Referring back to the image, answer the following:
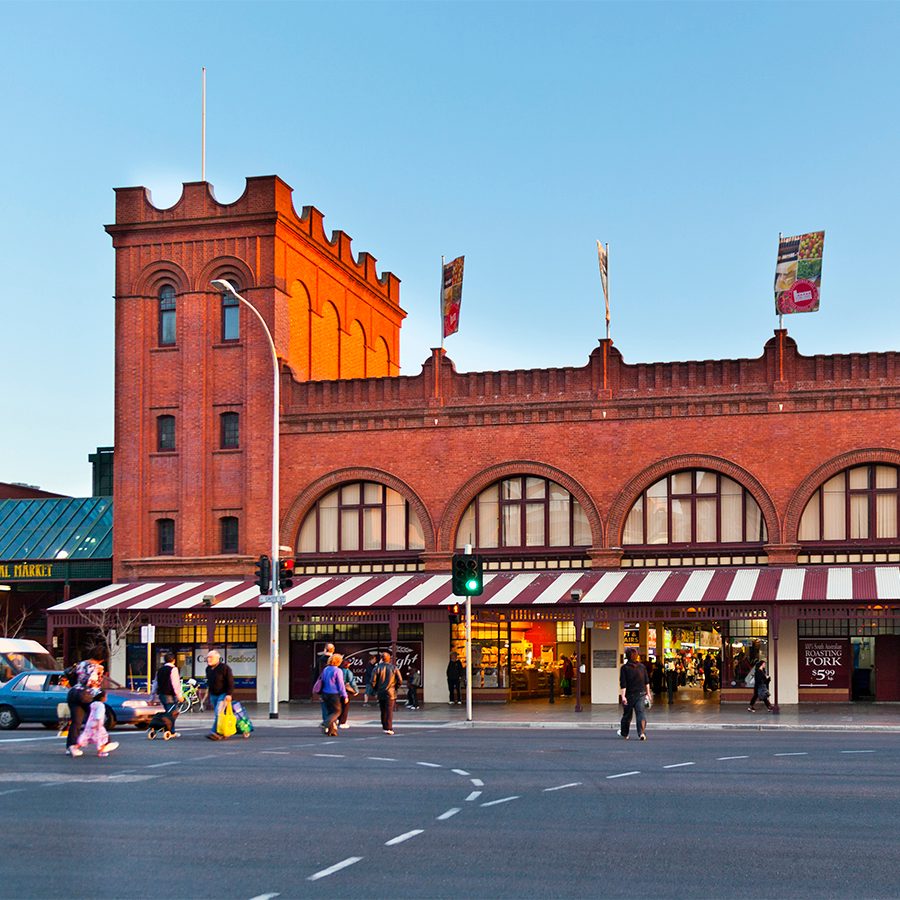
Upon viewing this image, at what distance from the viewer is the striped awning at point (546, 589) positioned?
38781 mm

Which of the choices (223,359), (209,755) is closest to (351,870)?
(209,755)

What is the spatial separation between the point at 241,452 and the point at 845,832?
112 ft

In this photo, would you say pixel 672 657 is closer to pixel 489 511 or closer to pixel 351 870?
pixel 489 511

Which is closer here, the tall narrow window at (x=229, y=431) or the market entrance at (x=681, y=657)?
the market entrance at (x=681, y=657)

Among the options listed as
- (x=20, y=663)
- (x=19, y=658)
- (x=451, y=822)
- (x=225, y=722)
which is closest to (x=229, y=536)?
(x=19, y=658)

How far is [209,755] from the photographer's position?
77.8 feet

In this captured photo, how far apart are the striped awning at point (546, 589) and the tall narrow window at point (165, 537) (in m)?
1.32

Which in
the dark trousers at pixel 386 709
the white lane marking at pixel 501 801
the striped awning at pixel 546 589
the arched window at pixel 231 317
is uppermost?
the arched window at pixel 231 317

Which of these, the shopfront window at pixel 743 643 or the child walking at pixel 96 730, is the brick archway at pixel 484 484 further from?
the child walking at pixel 96 730

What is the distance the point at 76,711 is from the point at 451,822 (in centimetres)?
1005

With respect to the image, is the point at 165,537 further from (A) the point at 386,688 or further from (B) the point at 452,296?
(A) the point at 386,688

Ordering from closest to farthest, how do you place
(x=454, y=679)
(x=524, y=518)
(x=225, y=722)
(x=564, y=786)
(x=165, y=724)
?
(x=564, y=786), (x=165, y=724), (x=225, y=722), (x=454, y=679), (x=524, y=518)

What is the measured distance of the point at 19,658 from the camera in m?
36.5

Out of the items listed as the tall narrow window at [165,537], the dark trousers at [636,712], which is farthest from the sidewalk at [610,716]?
the tall narrow window at [165,537]
